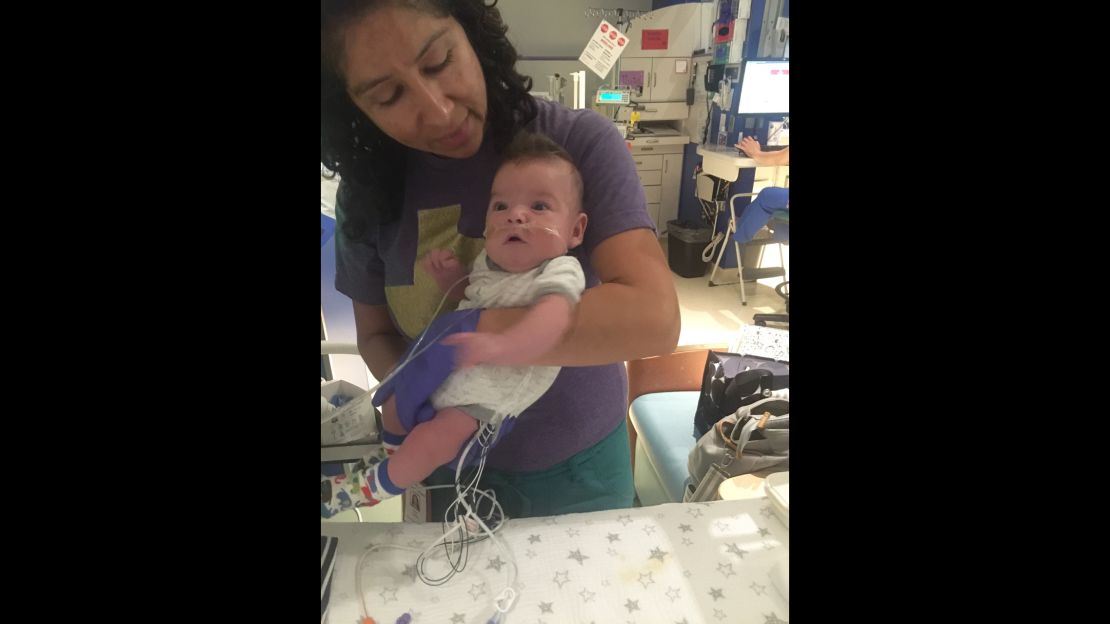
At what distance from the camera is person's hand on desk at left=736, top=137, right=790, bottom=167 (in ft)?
1.57

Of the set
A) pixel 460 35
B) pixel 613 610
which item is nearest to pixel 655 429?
pixel 613 610

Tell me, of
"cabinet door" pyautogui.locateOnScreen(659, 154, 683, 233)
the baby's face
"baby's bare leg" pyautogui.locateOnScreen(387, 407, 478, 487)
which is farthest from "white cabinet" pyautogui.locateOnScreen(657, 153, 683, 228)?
"baby's bare leg" pyautogui.locateOnScreen(387, 407, 478, 487)

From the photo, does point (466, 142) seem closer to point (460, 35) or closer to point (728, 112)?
point (460, 35)

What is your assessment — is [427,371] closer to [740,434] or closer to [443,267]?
[443,267]

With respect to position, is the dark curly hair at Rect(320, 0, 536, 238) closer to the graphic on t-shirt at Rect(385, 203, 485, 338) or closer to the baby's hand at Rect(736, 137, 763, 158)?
the graphic on t-shirt at Rect(385, 203, 485, 338)

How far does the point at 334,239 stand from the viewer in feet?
1.44

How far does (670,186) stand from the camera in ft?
1.65

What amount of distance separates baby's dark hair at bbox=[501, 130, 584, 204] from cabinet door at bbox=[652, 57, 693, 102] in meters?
0.13

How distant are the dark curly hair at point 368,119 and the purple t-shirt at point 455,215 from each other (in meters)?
0.01

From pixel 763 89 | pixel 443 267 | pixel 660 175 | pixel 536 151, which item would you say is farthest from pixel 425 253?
pixel 763 89

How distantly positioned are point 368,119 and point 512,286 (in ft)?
0.54

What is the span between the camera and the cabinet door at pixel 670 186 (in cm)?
49
